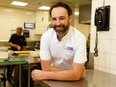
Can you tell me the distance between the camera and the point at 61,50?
5.04ft

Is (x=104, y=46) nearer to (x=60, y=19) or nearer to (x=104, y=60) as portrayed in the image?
(x=104, y=60)

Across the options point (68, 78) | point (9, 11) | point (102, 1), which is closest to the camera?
point (68, 78)

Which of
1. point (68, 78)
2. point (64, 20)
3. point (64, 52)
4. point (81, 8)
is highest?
point (81, 8)

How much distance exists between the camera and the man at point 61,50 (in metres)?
1.41

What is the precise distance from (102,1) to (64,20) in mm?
819

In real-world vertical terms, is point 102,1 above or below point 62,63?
above

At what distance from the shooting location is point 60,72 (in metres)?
1.39

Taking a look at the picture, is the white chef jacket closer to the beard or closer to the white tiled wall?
the beard

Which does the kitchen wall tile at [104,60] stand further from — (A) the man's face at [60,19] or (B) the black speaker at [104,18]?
(A) the man's face at [60,19]

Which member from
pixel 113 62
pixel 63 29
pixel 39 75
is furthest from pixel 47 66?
pixel 113 62

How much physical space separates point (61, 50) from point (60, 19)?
27cm

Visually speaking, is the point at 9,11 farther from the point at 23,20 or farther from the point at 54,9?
the point at 54,9

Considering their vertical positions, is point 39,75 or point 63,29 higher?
point 63,29

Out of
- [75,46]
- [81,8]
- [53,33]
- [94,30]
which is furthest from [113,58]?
[81,8]
